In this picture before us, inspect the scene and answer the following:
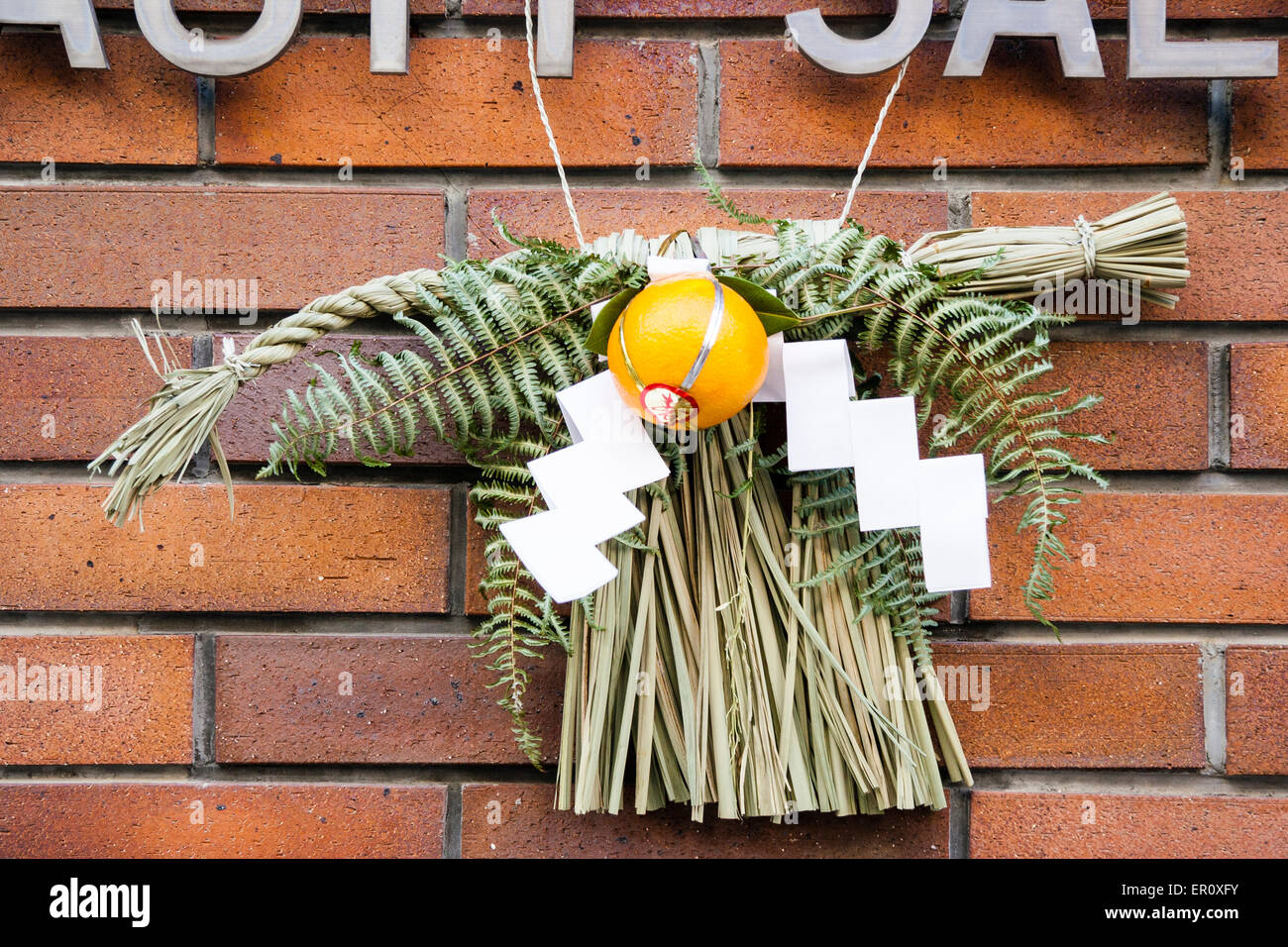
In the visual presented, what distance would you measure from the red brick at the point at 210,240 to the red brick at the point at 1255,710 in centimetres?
98

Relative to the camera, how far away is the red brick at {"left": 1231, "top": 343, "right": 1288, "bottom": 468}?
3.01ft

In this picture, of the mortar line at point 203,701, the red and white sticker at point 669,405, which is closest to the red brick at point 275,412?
the mortar line at point 203,701

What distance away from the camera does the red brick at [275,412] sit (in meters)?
0.92

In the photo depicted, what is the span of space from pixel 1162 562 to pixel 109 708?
115 cm

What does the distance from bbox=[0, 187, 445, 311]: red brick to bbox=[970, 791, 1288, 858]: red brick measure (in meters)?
0.87

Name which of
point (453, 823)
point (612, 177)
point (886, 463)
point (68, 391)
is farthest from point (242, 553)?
point (886, 463)

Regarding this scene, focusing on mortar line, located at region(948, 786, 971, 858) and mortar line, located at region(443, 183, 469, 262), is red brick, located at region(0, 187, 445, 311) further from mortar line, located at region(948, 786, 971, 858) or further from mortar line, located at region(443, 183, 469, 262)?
mortar line, located at region(948, 786, 971, 858)

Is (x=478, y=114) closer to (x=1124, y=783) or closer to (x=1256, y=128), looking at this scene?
(x=1256, y=128)

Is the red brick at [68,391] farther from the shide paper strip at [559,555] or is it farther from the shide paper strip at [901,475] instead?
the shide paper strip at [901,475]

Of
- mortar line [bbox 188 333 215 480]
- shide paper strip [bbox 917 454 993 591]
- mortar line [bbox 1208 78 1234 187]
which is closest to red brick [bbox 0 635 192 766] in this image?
mortar line [bbox 188 333 215 480]

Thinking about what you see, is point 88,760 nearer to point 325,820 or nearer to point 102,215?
point 325,820
